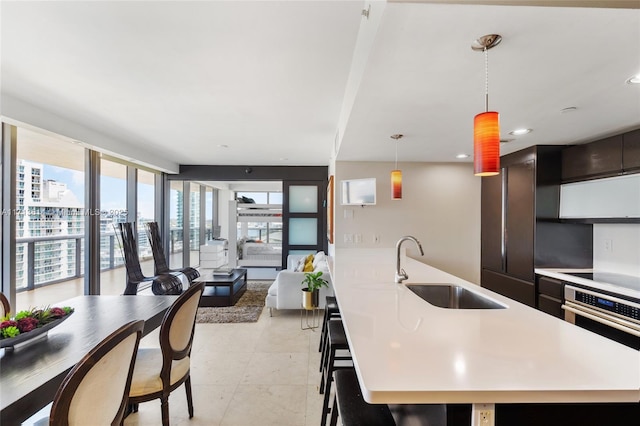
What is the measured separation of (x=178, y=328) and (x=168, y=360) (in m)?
0.17

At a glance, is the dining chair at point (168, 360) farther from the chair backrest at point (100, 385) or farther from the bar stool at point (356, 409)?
the bar stool at point (356, 409)

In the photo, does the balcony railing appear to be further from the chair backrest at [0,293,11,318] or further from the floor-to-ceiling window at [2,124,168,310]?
the chair backrest at [0,293,11,318]

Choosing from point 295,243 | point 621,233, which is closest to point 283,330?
point 295,243

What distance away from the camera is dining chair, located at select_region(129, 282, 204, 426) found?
161cm

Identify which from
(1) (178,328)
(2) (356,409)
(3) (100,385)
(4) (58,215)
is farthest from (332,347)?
(4) (58,215)

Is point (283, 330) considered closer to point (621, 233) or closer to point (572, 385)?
point (572, 385)

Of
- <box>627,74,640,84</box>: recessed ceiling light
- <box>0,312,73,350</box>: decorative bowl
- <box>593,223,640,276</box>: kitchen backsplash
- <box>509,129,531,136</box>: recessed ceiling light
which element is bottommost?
<box>0,312,73,350</box>: decorative bowl

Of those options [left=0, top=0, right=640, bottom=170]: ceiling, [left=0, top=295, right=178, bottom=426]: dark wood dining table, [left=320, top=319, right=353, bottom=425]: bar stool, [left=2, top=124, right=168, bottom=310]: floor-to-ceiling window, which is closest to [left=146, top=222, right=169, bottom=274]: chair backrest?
[left=2, top=124, right=168, bottom=310]: floor-to-ceiling window

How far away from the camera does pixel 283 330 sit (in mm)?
3533

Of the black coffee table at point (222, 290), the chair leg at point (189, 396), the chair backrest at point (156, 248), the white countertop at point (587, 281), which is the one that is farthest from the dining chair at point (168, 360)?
the chair backrest at point (156, 248)

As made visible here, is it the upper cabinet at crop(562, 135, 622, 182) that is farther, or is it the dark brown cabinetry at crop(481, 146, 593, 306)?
the dark brown cabinetry at crop(481, 146, 593, 306)

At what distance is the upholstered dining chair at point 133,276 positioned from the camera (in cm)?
428

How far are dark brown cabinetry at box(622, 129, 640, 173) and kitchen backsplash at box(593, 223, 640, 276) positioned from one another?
0.64 meters

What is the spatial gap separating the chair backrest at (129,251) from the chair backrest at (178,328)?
3.14 metres
